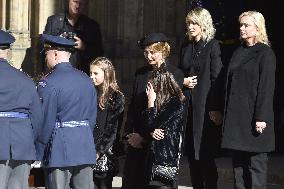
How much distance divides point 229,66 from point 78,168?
70.5 inches

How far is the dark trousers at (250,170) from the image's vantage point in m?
7.54

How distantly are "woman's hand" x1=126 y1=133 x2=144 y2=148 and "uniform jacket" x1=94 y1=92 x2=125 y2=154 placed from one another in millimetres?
175

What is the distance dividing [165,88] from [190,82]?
2.10 feet

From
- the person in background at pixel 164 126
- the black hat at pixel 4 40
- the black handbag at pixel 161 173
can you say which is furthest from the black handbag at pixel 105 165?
the black hat at pixel 4 40

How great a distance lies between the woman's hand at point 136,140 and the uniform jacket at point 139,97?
0.18 feet

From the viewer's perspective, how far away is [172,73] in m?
7.62

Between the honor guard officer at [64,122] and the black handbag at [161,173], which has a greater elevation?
the honor guard officer at [64,122]

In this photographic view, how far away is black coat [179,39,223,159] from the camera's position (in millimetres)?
7957

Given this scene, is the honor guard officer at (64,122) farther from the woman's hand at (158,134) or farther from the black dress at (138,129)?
the black dress at (138,129)

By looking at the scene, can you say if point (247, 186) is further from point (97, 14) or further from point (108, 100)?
point (97, 14)

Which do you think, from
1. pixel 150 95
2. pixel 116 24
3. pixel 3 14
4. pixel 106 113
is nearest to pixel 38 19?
pixel 3 14

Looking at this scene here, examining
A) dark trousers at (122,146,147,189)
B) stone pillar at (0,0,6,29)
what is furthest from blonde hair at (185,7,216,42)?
stone pillar at (0,0,6,29)

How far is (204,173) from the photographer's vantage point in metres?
8.00

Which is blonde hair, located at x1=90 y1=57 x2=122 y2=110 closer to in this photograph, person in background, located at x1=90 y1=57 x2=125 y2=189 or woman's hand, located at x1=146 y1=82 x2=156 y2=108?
person in background, located at x1=90 y1=57 x2=125 y2=189
